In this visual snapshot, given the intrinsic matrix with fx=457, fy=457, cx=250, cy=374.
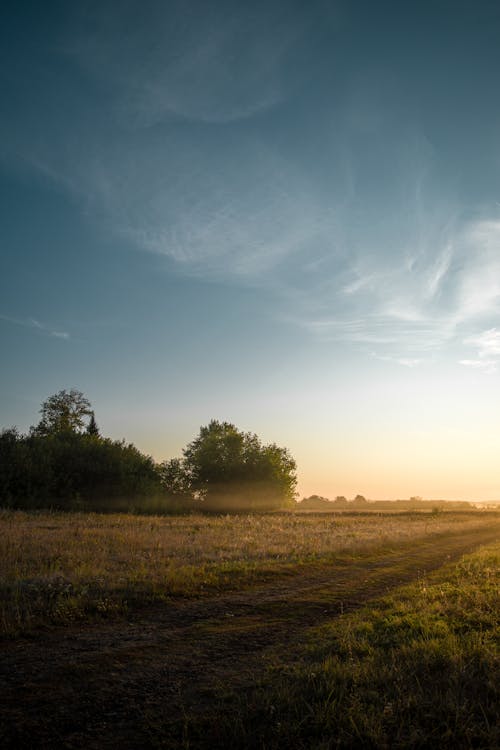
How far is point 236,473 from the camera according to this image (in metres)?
77.4

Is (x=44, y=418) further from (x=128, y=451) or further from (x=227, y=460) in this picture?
(x=227, y=460)

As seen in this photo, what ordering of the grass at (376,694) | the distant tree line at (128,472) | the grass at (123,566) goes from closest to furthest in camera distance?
the grass at (376,694) < the grass at (123,566) < the distant tree line at (128,472)

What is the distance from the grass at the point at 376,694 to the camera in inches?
220

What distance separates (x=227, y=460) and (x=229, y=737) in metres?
73.5

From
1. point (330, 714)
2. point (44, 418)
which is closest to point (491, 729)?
point (330, 714)

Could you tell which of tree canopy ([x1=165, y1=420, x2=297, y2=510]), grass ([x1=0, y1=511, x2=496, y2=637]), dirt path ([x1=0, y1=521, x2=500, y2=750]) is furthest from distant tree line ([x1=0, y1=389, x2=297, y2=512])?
dirt path ([x1=0, y1=521, x2=500, y2=750])

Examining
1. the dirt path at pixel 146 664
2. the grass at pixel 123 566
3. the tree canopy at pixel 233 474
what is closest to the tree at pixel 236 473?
the tree canopy at pixel 233 474

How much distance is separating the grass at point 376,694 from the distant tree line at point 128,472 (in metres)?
49.7

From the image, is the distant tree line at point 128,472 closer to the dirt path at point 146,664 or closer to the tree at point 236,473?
the tree at point 236,473

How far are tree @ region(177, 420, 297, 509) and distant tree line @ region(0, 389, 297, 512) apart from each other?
16cm

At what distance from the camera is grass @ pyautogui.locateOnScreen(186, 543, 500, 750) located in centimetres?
559

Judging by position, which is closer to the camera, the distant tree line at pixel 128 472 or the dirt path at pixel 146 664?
the dirt path at pixel 146 664

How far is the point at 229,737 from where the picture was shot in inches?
221

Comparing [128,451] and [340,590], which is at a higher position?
[128,451]
